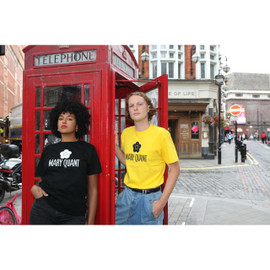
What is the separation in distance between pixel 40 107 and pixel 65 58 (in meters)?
0.64

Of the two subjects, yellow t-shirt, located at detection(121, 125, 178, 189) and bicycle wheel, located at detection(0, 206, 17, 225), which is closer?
yellow t-shirt, located at detection(121, 125, 178, 189)

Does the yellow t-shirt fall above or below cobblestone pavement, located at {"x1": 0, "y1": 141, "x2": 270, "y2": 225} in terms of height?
above

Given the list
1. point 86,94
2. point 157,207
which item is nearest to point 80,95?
point 86,94

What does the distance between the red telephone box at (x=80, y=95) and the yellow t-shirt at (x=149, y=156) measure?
0.30 meters

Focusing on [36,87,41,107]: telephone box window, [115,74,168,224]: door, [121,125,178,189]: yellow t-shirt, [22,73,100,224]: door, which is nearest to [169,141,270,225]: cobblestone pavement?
[115,74,168,224]: door

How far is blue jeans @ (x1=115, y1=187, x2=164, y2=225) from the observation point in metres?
2.33

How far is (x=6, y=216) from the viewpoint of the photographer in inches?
124

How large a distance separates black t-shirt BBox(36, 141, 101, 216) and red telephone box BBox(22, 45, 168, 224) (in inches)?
9.9

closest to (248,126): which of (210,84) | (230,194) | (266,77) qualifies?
(266,77)

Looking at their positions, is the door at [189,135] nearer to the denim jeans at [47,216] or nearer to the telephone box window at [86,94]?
the telephone box window at [86,94]

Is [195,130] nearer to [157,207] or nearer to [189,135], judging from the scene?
[189,135]

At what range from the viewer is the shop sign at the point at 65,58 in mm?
2633

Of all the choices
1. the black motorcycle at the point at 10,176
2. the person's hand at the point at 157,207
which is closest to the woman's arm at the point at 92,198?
the person's hand at the point at 157,207

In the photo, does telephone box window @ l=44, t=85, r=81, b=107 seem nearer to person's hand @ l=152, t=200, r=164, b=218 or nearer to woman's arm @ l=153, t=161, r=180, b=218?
woman's arm @ l=153, t=161, r=180, b=218
